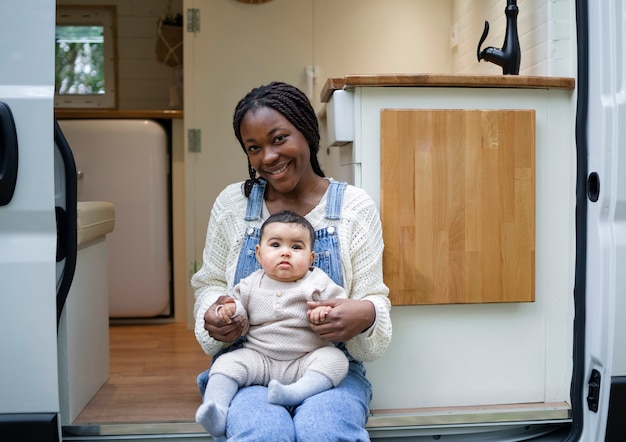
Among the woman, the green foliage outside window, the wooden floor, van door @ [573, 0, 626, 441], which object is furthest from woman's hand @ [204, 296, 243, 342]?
the green foliage outside window

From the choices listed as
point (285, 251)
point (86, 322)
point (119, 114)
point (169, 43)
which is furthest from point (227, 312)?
point (169, 43)

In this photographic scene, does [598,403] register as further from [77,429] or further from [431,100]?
[77,429]

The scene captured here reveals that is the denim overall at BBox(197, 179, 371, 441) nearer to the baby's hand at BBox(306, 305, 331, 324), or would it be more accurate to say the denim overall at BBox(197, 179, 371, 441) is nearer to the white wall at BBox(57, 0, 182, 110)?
the baby's hand at BBox(306, 305, 331, 324)

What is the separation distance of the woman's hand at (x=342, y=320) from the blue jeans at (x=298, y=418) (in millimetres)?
120

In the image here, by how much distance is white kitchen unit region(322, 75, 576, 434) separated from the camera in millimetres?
1952

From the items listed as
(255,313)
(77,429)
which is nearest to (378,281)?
(255,313)

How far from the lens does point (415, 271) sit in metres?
1.94

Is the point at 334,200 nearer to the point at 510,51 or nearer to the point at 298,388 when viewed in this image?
the point at 298,388

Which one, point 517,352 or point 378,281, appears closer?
point 378,281

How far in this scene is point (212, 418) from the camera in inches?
56.3

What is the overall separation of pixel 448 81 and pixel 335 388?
90 centimetres

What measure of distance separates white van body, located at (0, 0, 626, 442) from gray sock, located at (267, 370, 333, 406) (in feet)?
1.13

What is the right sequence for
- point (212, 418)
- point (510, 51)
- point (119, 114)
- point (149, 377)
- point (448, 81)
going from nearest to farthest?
1. point (212, 418)
2. point (448, 81)
3. point (510, 51)
4. point (149, 377)
5. point (119, 114)

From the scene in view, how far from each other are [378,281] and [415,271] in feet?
0.81
